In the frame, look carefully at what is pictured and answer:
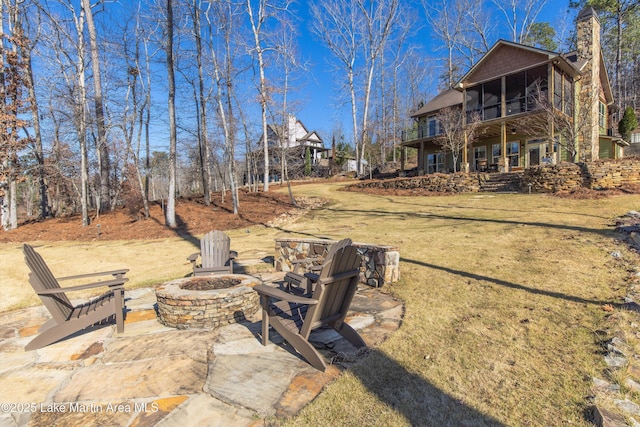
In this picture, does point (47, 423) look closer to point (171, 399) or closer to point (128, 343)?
point (171, 399)

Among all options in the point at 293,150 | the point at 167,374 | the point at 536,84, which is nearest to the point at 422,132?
the point at 536,84

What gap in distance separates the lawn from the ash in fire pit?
6.93ft

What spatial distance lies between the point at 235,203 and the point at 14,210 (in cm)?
854

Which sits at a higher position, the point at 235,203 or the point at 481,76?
the point at 481,76

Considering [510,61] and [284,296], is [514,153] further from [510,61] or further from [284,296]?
[284,296]

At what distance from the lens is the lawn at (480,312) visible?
2.18 m

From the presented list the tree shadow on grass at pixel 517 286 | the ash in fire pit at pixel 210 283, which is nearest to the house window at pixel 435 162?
the tree shadow on grass at pixel 517 286

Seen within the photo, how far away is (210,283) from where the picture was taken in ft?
13.7

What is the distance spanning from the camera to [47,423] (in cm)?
210

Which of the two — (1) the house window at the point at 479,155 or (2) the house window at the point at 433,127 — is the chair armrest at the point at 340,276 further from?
(2) the house window at the point at 433,127

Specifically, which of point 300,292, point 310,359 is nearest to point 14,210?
point 300,292

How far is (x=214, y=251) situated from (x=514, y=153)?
21.3 metres

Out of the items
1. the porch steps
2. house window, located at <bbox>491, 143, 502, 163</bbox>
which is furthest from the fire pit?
house window, located at <bbox>491, 143, 502, 163</bbox>

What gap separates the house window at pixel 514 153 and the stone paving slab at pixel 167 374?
21031 millimetres
